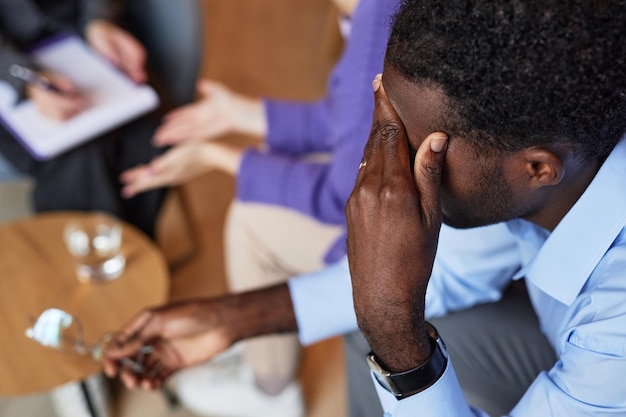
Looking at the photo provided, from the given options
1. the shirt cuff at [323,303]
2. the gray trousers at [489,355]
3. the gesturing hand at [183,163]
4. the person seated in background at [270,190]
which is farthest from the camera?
the gesturing hand at [183,163]

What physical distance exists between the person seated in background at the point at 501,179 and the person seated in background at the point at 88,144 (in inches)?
38.3

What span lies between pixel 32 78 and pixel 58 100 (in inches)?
3.5

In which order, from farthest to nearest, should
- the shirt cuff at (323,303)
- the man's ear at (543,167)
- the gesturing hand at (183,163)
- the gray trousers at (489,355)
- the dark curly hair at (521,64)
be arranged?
the gesturing hand at (183,163), the shirt cuff at (323,303), the gray trousers at (489,355), the man's ear at (543,167), the dark curly hair at (521,64)

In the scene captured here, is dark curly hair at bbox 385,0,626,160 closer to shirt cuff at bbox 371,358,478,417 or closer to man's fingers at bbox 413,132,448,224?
man's fingers at bbox 413,132,448,224

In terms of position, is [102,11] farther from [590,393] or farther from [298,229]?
[590,393]

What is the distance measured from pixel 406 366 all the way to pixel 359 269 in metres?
0.12

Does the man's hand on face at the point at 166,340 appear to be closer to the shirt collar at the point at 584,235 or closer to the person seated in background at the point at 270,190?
the person seated in background at the point at 270,190

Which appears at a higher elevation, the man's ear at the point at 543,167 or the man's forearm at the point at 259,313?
the man's ear at the point at 543,167

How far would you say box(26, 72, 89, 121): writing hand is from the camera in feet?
4.87

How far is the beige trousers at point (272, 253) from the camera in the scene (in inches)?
54.2

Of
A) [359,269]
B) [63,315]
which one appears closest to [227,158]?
[63,315]

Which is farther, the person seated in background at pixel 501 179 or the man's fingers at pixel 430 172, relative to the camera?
the man's fingers at pixel 430 172

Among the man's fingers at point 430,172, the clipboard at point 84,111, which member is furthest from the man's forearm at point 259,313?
the clipboard at point 84,111

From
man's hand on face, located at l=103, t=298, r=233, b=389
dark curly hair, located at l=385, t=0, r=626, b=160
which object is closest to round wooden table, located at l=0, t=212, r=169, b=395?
man's hand on face, located at l=103, t=298, r=233, b=389
